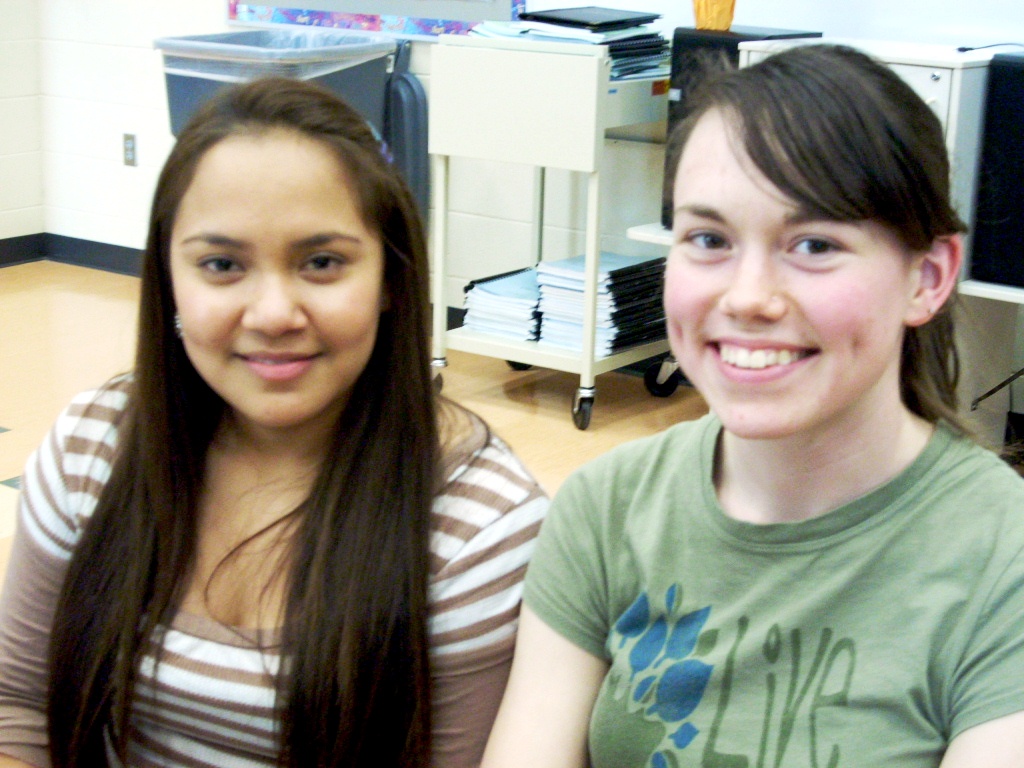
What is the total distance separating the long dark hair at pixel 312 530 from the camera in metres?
1.14

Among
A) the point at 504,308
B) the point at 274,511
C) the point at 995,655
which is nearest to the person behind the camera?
the point at 995,655

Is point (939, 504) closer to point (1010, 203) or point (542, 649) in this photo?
point (542, 649)

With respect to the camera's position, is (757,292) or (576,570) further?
(576,570)

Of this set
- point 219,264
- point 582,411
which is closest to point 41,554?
point 219,264

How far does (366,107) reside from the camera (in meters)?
3.98

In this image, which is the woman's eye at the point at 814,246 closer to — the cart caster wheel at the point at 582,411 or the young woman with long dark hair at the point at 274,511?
the young woman with long dark hair at the point at 274,511

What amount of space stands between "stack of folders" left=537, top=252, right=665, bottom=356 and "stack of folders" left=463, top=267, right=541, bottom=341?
0.12 ft

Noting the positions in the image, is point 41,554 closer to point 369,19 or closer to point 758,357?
point 758,357

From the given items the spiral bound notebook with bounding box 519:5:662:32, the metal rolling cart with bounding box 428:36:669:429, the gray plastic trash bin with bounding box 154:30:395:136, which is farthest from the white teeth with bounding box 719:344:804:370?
the gray plastic trash bin with bounding box 154:30:395:136

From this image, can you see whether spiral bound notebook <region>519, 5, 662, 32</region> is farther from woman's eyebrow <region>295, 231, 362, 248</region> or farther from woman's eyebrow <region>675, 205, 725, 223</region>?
woman's eyebrow <region>675, 205, 725, 223</region>

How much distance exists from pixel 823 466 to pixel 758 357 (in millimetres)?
110

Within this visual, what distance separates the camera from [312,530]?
3.93 feet

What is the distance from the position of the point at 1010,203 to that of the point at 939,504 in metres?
2.16

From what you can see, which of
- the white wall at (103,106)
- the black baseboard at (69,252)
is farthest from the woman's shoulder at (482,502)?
the black baseboard at (69,252)
